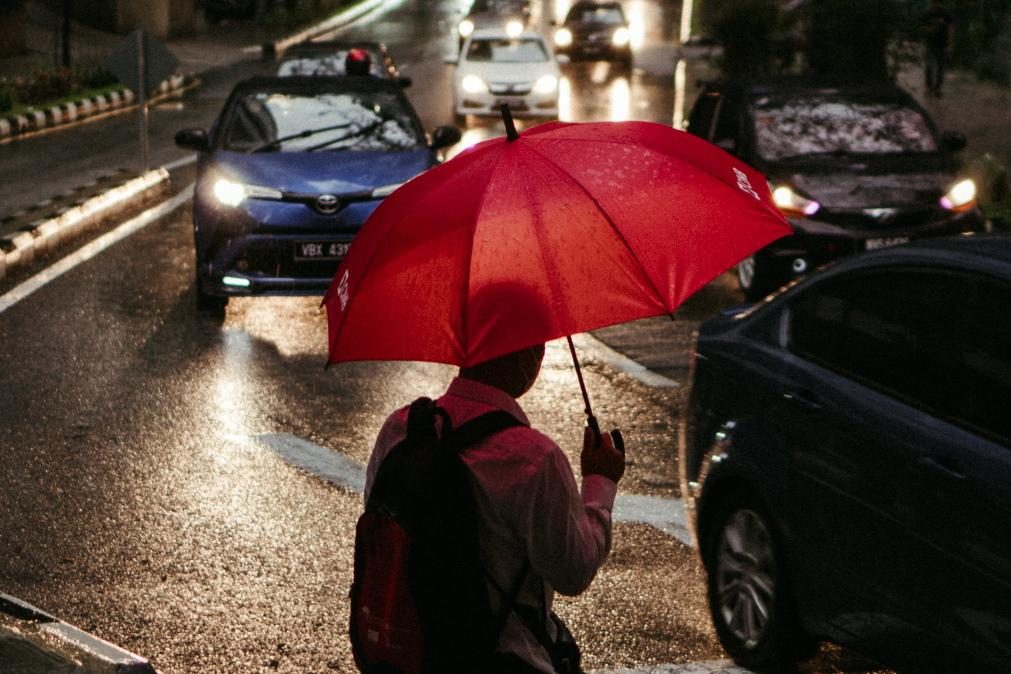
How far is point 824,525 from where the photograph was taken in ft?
17.1

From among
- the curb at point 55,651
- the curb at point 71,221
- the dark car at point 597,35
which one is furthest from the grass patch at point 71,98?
the curb at point 55,651

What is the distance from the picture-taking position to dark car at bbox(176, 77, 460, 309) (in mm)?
11945

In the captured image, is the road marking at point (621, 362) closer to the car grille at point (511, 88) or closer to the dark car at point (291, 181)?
the dark car at point (291, 181)

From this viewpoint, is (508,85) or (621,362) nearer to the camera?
(621,362)

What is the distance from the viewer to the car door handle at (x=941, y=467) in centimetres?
459

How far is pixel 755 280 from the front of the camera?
42.8ft

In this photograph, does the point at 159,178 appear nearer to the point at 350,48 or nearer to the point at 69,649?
the point at 350,48

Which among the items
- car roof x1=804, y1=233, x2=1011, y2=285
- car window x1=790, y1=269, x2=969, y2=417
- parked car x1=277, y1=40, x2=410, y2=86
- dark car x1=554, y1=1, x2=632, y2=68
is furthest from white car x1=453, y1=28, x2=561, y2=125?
car roof x1=804, y1=233, x2=1011, y2=285

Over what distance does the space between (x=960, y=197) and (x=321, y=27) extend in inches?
1690

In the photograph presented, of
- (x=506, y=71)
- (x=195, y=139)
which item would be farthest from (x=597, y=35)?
(x=195, y=139)

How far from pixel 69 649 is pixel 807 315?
10.0 feet

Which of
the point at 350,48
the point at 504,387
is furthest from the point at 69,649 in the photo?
the point at 350,48

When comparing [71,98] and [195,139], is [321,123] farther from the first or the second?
[71,98]

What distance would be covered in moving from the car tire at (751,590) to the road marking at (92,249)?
7.96 meters
